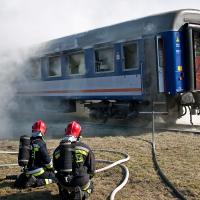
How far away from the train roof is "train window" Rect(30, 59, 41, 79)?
7.19 ft

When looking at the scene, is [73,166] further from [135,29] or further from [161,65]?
[135,29]

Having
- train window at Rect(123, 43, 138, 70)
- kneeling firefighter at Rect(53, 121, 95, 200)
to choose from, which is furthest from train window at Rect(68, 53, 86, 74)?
kneeling firefighter at Rect(53, 121, 95, 200)

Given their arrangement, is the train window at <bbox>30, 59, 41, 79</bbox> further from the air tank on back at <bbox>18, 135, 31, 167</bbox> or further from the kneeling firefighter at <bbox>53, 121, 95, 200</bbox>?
the kneeling firefighter at <bbox>53, 121, 95, 200</bbox>

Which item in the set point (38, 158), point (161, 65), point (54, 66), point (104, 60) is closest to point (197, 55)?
point (161, 65)

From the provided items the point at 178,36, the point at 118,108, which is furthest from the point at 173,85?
the point at 118,108

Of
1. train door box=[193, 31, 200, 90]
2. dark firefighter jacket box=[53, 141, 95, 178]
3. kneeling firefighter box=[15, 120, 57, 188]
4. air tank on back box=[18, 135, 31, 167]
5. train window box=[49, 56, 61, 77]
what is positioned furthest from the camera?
train window box=[49, 56, 61, 77]

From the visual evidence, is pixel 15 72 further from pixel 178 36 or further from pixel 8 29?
pixel 178 36

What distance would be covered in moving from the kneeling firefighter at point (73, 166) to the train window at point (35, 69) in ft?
38.4

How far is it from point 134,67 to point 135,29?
1.11m

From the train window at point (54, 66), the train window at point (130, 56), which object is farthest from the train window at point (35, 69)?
the train window at point (130, 56)

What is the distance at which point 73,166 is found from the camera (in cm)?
604

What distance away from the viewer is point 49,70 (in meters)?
17.0

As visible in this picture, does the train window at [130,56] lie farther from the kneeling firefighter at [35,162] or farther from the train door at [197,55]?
the kneeling firefighter at [35,162]

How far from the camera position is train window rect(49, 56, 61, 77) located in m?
16.5
